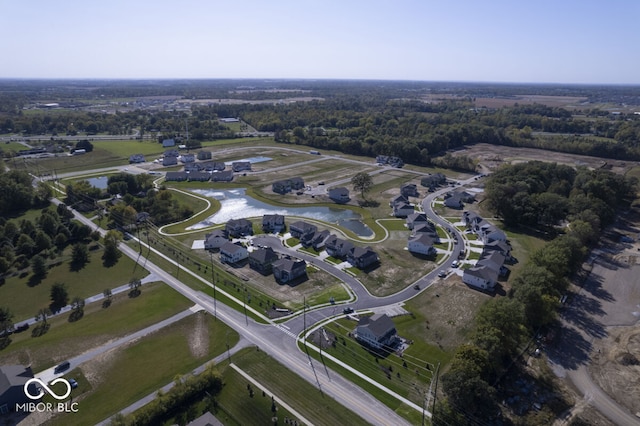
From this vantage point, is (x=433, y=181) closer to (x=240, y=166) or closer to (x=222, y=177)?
(x=240, y=166)

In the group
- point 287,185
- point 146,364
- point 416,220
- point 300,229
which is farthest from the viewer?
point 287,185

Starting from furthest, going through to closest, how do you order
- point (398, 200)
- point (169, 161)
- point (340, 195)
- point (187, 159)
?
point (187, 159) < point (169, 161) < point (340, 195) < point (398, 200)

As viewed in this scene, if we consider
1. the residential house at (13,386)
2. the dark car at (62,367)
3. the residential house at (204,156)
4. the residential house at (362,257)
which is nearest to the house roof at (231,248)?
the residential house at (362,257)

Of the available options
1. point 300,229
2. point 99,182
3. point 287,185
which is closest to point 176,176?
point 99,182

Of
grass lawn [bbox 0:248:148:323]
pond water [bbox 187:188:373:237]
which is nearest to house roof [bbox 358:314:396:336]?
pond water [bbox 187:188:373:237]

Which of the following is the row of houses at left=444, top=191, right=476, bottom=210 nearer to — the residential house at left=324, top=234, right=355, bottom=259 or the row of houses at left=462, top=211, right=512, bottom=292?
the row of houses at left=462, top=211, right=512, bottom=292
